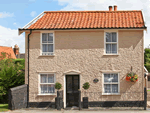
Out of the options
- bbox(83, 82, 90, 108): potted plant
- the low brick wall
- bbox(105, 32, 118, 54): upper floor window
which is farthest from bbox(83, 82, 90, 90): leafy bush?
the low brick wall

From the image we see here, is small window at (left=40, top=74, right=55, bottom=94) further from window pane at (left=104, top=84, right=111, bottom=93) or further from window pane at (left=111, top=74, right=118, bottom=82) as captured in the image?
window pane at (left=111, top=74, right=118, bottom=82)

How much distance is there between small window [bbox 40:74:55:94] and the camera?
50.1 ft

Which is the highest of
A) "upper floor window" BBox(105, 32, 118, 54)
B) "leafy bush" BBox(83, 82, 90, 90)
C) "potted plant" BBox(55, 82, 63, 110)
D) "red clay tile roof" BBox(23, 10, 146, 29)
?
"red clay tile roof" BBox(23, 10, 146, 29)

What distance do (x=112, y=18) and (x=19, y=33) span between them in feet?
22.9

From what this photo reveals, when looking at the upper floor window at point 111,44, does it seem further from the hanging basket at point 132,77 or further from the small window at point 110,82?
the hanging basket at point 132,77

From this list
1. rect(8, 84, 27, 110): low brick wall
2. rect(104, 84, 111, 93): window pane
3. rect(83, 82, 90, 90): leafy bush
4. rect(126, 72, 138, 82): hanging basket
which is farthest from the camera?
rect(104, 84, 111, 93): window pane

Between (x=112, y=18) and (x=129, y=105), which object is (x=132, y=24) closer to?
(x=112, y=18)

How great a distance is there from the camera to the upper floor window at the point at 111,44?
596 inches

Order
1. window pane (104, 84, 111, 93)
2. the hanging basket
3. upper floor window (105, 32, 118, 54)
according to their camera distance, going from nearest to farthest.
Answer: the hanging basket < window pane (104, 84, 111, 93) < upper floor window (105, 32, 118, 54)

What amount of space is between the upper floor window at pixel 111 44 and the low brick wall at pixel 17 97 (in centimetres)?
635

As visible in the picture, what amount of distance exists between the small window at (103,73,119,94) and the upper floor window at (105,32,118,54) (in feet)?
5.30

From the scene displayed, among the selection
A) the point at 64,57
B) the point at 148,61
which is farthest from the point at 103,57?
the point at 148,61

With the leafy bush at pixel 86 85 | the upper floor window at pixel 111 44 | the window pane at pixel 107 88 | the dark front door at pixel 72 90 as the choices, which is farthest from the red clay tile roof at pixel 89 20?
the window pane at pixel 107 88

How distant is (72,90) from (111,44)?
4.27m
